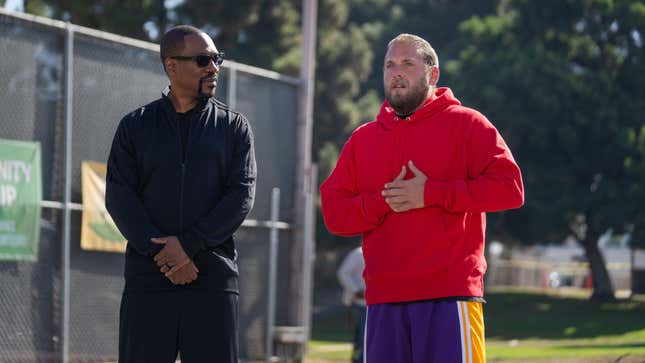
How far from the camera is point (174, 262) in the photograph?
4.92 m

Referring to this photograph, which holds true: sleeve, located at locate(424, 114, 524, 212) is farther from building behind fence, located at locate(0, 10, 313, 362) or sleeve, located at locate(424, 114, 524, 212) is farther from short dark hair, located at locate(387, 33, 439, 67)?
building behind fence, located at locate(0, 10, 313, 362)

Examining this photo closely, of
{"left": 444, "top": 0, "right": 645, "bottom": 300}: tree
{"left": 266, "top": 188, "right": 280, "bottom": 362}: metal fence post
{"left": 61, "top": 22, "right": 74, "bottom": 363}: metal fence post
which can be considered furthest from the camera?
{"left": 444, "top": 0, "right": 645, "bottom": 300}: tree

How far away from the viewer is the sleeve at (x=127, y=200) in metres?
4.97

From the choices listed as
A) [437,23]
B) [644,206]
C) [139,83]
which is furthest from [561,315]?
[139,83]

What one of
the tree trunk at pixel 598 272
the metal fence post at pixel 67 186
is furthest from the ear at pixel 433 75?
the tree trunk at pixel 598 272

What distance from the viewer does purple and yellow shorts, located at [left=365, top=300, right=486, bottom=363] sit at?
462 centimetres

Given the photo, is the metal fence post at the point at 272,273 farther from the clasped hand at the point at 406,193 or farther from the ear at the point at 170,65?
the clasped hand at the point at 406,193

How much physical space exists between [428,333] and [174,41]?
182 centimetres

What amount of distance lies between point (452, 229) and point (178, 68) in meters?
1.51

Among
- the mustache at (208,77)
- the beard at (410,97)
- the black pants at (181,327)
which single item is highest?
the mustache at (208,77)

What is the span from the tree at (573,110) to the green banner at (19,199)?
24.7m

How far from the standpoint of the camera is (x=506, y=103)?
3403 centimetres

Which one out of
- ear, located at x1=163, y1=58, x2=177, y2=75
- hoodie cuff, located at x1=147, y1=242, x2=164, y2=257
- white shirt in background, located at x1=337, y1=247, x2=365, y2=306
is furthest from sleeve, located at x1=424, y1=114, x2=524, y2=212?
white shirt in background, located at x1=337, y1=247, x2=365, y2=306

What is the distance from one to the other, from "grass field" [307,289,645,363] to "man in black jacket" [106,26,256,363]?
8.01m
